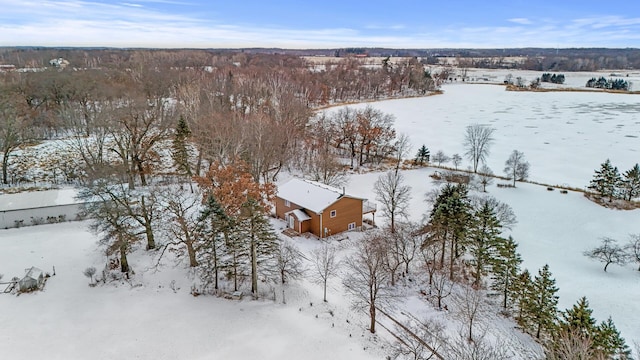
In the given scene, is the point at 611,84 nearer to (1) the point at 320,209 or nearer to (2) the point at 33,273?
(1) the point at 320,209

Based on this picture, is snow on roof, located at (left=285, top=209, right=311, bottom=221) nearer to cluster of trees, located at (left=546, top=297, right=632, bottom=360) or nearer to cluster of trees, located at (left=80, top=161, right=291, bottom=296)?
cluster of trees, located at (left=80, top=161, right=291, bottom=296)

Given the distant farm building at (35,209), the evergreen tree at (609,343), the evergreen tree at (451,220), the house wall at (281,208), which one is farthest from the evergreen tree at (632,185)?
the distant farm building at (35,209)

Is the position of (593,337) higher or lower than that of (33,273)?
higher

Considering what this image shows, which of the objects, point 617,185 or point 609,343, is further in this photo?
point 617,185

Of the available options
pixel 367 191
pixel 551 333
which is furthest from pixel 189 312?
pixel 367 191

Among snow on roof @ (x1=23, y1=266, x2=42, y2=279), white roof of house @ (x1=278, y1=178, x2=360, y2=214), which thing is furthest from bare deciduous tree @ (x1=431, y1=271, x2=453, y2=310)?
snow on roof @ (x1=23, y1=266, x2=42, y2=279)

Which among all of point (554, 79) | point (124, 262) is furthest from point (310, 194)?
point (554, 79)

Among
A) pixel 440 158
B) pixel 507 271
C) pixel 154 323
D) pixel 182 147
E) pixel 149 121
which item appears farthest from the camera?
pixel 440 158

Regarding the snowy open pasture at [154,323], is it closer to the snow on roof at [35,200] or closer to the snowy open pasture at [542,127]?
the snow on roof at [35,200]
